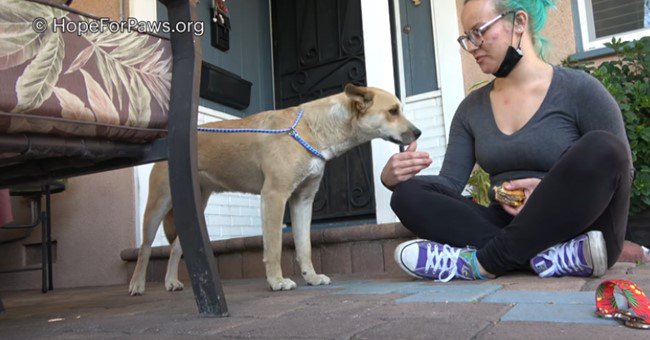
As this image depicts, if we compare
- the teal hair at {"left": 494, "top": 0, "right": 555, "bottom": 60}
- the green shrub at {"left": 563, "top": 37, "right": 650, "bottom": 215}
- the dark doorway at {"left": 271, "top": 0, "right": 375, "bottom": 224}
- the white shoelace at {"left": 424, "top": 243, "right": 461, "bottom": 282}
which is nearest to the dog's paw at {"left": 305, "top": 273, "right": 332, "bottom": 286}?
the white shoelace at {"left": 424, "top": 243, "right": 461, "bottom": 282}

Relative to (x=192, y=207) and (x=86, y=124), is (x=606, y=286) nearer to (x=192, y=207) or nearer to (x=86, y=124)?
(x=192, y=207)

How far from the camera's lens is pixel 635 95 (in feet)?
9.68

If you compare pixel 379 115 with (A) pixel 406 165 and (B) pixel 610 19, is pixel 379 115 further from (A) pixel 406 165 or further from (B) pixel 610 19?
(B) pixel 610 19

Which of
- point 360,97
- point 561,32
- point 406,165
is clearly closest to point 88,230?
point 360,97

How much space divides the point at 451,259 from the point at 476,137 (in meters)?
0.57

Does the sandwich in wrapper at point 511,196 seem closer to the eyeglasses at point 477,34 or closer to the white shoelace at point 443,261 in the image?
the white shoelace at point 443,261

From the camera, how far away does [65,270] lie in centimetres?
407

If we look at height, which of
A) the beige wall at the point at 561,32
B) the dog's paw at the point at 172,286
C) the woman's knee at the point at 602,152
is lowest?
the dog's paw at the point at 172,286

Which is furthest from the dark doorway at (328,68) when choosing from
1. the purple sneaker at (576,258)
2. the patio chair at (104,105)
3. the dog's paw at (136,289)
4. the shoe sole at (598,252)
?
the patio chair at (104,105)

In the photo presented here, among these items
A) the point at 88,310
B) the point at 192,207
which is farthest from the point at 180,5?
the point at 88,310

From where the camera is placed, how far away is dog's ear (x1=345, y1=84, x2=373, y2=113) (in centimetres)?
250

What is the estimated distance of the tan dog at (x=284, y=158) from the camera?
2.34 meters

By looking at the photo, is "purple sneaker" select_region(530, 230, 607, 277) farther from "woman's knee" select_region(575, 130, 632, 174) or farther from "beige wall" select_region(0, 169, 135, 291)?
"beige wall" select_region(0, 169, 135, 291)

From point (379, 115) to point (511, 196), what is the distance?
862 mm
